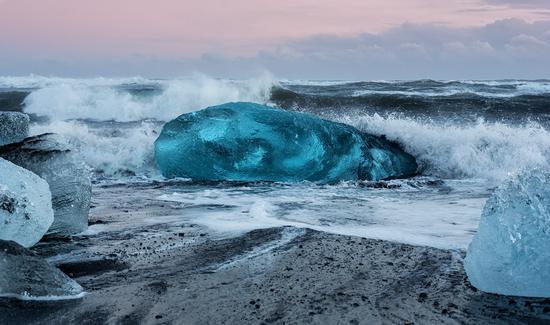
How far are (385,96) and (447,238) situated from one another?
408 inches

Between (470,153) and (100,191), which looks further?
(470,153)

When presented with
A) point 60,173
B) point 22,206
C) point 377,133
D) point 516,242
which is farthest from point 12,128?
point 377,133

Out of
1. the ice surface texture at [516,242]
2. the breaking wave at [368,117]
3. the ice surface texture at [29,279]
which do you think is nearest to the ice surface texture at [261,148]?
the breaking wave at [368,117]

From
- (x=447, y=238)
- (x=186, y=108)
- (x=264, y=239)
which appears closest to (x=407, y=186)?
(x=447, y=238)

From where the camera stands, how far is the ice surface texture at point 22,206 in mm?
2990

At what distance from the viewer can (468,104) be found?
1250cm

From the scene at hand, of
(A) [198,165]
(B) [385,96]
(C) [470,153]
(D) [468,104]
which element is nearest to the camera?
(A) [198,165]

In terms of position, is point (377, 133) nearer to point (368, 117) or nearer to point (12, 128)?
point (368, 117)

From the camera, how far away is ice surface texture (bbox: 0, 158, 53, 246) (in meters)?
2.99

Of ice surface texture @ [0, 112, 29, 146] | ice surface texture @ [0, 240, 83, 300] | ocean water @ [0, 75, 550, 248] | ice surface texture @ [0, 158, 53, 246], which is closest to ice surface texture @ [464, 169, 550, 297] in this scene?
ocean water @ [0, 75, 550, 248]

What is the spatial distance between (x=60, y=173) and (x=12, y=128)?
1.79 ft

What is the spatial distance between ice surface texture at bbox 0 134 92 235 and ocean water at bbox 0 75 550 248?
66 cm

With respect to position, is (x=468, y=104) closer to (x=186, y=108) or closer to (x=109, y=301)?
(x=186, y=108)

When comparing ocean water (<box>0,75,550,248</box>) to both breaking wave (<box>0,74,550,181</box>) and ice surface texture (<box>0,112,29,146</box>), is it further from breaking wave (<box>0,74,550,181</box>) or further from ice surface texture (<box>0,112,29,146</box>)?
ice surface texture (<box>0,112,29,146</box>)
